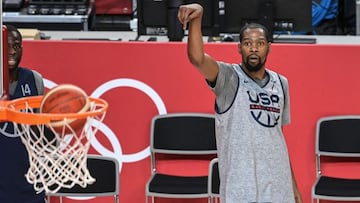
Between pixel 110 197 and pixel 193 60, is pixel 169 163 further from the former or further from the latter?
pixel 193 60

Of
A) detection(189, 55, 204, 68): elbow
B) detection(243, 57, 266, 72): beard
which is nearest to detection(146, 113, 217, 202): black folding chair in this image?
detection(243, 57, 266, 72): beard

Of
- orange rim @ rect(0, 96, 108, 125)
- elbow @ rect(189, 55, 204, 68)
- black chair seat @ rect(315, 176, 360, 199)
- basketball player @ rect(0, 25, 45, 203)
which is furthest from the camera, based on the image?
black chair seat @ rect(315, 176, 360, 199)

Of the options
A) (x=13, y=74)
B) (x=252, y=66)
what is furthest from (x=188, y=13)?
(x=13, y=74)

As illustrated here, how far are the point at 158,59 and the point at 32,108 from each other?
3461 millimetres

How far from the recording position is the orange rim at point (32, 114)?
4.00 metres

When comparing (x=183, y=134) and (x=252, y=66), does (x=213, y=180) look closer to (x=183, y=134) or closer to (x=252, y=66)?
(x=183, y=134)

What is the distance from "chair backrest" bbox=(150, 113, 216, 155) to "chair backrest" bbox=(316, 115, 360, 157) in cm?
92

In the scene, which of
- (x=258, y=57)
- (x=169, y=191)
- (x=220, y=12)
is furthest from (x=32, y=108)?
(x=220, y=12)

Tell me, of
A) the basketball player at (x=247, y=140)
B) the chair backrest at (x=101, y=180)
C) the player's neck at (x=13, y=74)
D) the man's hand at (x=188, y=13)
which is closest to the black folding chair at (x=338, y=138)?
the chair backrest at (x=101, y=180)

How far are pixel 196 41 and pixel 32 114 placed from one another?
148cm

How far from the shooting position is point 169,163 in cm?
791

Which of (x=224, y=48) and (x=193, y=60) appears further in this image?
(x=224, y=48)

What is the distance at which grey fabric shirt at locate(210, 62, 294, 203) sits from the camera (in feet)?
17.9

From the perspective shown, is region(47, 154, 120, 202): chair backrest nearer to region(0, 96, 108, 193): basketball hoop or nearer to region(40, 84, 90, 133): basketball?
region(0, 96, 108, 193): basketball hoop
